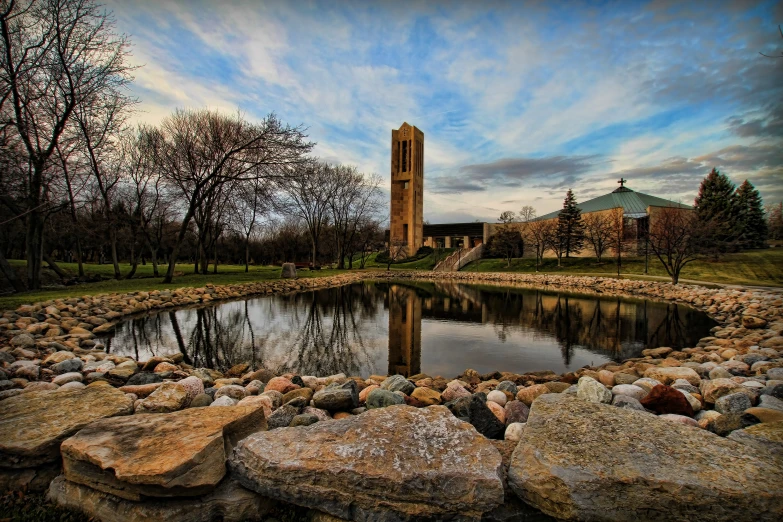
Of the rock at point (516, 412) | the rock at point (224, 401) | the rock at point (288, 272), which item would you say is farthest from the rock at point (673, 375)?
the rock at point (288, 272)

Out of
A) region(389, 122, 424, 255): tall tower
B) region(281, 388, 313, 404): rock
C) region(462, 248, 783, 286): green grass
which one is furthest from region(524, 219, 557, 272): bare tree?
region(281, 388, 313, 404): rock

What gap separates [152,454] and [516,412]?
353 cm

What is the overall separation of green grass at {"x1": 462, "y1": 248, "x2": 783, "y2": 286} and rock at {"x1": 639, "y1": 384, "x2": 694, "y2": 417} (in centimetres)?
2353

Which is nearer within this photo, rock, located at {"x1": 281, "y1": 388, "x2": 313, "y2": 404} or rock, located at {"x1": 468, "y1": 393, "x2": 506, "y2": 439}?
rock, located at {"x1": 468, "y1": 393, "x2": 506, "y2": 439}

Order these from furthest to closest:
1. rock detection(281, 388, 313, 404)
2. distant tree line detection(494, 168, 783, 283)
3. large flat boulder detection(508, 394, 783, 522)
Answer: distant tree line detection(494, 168, 783, 283) → rock detection(281, 388, 313, 404) → large flat boulder detection(508, 394, 783, 522)

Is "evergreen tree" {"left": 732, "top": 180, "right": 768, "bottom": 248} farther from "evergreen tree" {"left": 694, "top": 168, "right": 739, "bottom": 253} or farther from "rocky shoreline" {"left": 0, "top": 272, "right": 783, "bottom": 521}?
"rocky shoreline" {"left": 0, "top": 272, "right": 783, "bottom": 521}

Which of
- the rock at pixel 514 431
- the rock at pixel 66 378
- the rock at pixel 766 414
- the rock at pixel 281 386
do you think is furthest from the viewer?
the rock at pixel 281 386

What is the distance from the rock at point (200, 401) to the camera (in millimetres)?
4468

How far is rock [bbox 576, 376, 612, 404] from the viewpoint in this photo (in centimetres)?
451

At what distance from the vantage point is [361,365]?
27.3ft

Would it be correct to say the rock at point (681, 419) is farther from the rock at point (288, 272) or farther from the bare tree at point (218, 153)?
the rock at point (288, 272)

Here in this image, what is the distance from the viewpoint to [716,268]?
2859 cm

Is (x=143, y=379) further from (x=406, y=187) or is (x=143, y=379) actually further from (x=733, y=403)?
(x=406, y=187)

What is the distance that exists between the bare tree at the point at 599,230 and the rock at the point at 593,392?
137ft
